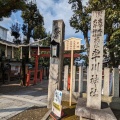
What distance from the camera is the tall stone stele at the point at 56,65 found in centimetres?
741

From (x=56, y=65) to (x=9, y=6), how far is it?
190 inches

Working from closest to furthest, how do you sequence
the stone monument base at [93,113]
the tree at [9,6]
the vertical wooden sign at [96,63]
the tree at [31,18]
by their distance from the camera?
the stone monument base at [93,113] < the vertical wooden sign at [96,63] < the tree at [9,6] < the tree at [31,18]

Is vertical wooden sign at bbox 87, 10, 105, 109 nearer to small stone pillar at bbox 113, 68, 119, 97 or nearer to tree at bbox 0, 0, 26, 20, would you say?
small stone pillar at bbox 113, 68, 119, 97

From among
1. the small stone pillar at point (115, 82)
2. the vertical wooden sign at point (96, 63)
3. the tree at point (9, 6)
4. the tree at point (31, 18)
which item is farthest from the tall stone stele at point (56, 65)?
the tree at point (31, 18)

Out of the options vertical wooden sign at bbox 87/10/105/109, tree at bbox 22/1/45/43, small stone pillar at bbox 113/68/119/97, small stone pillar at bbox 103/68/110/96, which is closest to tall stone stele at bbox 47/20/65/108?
vertical wooden sign at bbox 87/10/105/109

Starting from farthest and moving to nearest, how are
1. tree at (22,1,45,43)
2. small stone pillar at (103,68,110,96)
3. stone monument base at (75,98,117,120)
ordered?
tree at (22,1,45,43) < small stone pillar at (103,68,110,96) < stone monument base at (75,98,117,120)

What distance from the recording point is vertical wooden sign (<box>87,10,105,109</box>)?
604 centimetres

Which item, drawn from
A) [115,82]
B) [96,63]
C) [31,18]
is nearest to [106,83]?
[115,82]

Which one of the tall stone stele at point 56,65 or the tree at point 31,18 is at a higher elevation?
the tree at point 31,18

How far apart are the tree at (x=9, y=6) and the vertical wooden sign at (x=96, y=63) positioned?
5390 millimetres

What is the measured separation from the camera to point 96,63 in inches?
241

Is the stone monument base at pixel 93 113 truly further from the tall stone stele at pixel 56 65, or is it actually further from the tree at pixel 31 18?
the tree at pixel 31 18

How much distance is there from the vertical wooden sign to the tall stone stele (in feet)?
5.30

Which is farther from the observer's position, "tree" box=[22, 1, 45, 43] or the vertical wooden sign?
"tree" box=[22, 1, 45, 43]
